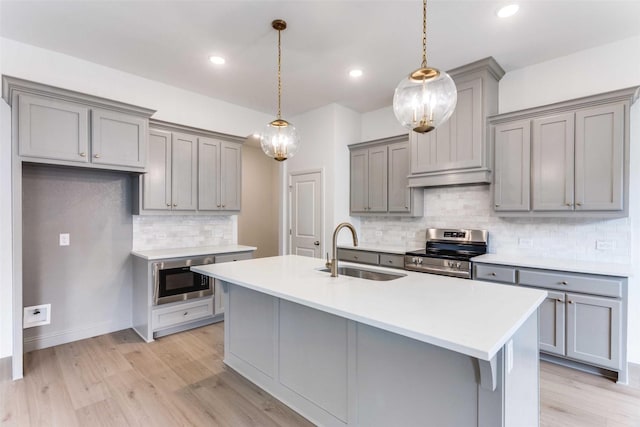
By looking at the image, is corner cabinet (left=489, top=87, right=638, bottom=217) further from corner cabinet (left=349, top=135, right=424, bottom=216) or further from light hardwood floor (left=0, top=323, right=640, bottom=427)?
light hardwood floor (left=0, top=323, right=640, bottom=427)

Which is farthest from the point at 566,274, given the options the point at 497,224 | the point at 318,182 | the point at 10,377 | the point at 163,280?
the point at 10,377

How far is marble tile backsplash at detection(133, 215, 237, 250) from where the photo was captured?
12.3 ft

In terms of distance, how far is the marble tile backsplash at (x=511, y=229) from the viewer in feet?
9.45

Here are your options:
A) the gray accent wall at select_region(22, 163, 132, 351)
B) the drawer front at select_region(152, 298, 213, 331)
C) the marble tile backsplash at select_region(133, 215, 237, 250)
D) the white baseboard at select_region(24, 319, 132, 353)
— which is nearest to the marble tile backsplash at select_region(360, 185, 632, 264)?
the marble tile backsplash at select_region(133, 215, 237, 250)

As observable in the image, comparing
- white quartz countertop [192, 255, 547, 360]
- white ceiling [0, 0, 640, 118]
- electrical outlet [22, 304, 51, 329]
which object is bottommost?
electrical outlet [22, 304, 51, 329]

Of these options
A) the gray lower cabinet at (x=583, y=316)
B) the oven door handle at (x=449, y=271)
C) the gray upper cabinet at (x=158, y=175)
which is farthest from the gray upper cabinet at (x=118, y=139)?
the gray lower cabinet at (x=583, y=316)

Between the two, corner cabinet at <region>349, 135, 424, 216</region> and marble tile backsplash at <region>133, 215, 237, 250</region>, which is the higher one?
corner cabinet at <region>349, 135, 424, 216</region>

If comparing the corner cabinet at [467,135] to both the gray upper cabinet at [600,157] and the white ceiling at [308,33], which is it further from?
the gray upper cabinet at [600,157]

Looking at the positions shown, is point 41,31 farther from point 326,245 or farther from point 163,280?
point 326,245

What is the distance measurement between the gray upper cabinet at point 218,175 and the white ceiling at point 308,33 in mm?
862

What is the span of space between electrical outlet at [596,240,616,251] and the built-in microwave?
158 inches

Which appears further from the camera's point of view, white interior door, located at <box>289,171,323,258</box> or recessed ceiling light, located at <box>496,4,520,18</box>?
white interior door, located at <box>289,171,323,258</box>

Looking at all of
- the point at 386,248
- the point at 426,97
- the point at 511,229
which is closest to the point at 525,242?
the point at 511,229

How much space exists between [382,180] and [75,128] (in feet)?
11.5
